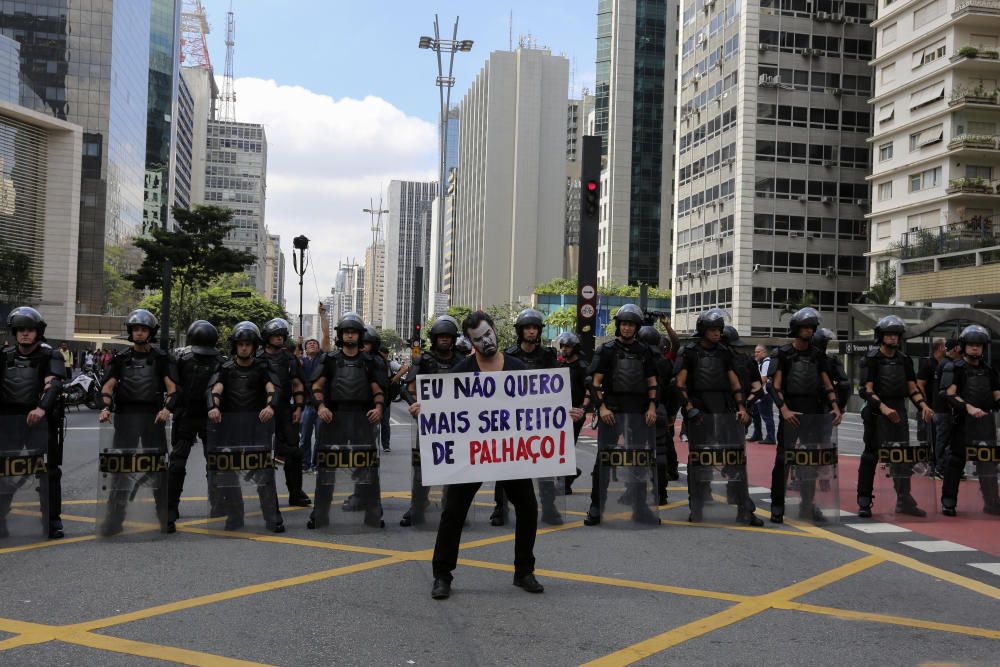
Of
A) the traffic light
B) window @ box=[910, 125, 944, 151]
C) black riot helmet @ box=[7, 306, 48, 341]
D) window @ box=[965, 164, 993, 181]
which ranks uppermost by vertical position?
window @ box=[910, 125, 944, 151]

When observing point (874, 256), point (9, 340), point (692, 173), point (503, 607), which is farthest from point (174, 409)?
point (692, 173)

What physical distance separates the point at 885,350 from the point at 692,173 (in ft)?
205

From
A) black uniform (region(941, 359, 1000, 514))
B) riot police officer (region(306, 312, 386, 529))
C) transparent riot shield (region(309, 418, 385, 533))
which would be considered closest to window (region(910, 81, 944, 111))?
black uniform (region(941, 359, 1000, 514))

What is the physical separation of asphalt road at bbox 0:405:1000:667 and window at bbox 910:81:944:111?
45221 mm

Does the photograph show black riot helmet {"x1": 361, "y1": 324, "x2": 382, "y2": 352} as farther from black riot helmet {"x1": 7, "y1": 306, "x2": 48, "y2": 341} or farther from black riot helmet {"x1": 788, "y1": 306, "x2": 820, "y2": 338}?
black riot helmet {"x1": 788, "y1": 306, "x2": 820, "y2": 338}

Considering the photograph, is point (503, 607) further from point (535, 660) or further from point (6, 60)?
point (6, 60)

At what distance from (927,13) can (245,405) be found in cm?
5065

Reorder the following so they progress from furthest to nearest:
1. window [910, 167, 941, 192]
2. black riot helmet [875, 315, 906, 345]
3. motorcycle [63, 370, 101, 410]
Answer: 1. window [910, 167, 941, 192]
2. motorcycle [63, 370, 101, 410]
3. black riot helmet [875, 315, 906, 345]

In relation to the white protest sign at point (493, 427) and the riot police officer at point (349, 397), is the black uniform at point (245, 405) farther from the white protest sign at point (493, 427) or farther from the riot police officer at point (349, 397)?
the white protest sign at point (493, 427)

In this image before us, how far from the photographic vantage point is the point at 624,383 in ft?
28.8

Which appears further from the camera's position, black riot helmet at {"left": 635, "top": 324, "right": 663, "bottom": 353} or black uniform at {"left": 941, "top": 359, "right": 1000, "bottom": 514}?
black riot helmet at {"left": 635, "top": 324, "right": 663, "bottom": 353}

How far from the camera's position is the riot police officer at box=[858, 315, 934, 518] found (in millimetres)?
9312

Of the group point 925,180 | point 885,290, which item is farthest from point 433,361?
point 925,180

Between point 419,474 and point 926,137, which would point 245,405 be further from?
point 926,137
